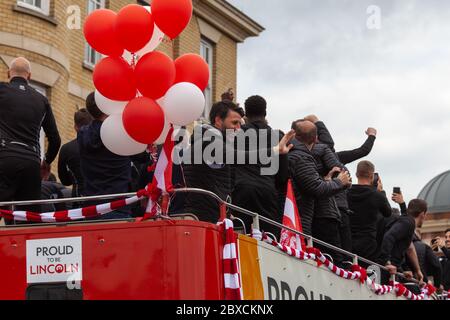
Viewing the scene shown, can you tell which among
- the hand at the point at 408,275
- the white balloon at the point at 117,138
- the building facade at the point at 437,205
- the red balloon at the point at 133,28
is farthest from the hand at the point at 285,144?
the building facade at the point at 437,205

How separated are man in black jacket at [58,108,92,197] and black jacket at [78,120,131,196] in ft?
3.52

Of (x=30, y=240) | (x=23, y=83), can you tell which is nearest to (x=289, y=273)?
(x=30, y=240)

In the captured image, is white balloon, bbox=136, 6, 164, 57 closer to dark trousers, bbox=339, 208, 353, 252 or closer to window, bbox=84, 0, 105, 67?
dark trousers, bbox=339, 208, 353, 252

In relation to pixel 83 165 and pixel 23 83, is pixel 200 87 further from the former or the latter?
pixel 23 83

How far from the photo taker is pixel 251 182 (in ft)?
26.7

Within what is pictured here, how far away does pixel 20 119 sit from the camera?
324 inches

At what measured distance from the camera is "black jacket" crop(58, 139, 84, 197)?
30.3 ft

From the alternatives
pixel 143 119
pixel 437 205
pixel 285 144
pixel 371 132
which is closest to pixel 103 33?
pixel 143 119

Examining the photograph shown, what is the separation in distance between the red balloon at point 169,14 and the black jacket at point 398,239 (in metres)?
4.65

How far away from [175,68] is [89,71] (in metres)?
15.5

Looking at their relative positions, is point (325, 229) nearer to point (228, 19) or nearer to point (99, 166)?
point (99, 166)

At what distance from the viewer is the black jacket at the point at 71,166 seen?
30.3 ft

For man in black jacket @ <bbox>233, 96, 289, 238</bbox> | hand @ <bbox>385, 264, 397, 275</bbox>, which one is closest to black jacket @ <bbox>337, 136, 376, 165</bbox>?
hand @ <bbox>385, 264, 397, 275</bbox>

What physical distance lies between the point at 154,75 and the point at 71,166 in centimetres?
255
